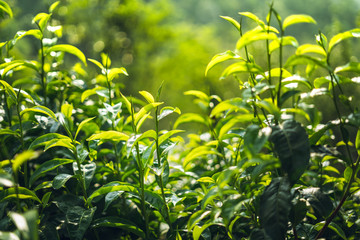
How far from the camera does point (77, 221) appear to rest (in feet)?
3.32

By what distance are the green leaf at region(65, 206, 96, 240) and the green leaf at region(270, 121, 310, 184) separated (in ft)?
2.20

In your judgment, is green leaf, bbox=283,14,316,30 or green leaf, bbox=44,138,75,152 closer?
green leaf, bbox=283,14,316,30

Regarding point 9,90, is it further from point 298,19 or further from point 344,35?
point 344,35

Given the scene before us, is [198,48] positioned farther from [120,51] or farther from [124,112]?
[124,112]

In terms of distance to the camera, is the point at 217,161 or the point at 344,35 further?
the point at 217,161

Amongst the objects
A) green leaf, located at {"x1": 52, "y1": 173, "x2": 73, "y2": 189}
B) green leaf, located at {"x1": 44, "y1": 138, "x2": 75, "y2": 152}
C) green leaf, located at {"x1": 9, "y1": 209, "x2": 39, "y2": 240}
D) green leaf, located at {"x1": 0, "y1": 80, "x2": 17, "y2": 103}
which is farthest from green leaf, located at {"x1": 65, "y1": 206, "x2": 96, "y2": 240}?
green leaf, located at {"x1": 0, "y1": 80, "x2": 17, "y2": 103}

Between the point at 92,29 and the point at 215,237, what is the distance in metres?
20.8

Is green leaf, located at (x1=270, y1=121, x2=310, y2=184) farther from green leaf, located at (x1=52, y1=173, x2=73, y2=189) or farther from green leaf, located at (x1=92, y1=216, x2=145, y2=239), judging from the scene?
green leaf, located at (x1=52, y1=173, x2=73, y2=189)

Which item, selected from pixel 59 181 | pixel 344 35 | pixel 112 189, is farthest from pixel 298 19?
pixel 59 181

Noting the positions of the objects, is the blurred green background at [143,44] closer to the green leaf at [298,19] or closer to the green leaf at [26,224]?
the green leaf at [298,19]

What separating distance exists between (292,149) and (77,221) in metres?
0.76

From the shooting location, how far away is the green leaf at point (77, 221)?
964mm

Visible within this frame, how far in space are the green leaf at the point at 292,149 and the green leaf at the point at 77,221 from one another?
0.67 metres

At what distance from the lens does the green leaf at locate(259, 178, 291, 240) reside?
2.38 feet
